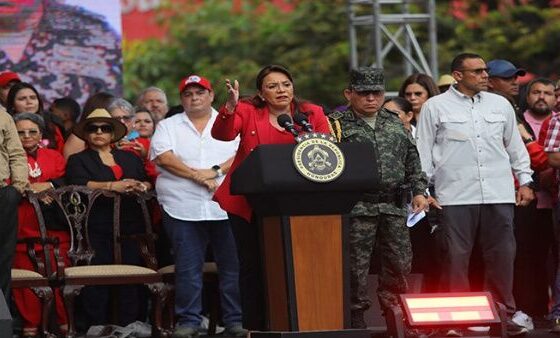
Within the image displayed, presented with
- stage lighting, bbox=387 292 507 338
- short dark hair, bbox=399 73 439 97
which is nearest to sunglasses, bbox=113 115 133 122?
short dark hair, bbox=399 73 439 97

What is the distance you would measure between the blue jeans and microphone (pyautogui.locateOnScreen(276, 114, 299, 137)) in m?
2.44

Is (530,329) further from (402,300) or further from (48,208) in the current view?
(48,208)

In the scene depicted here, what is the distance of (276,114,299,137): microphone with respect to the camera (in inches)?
410

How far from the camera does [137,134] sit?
1438 cm

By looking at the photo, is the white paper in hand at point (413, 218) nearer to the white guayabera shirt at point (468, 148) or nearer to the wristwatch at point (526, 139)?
the white guayabera shirt at point (468, 148)

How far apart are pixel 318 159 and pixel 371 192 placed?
4.08 feet

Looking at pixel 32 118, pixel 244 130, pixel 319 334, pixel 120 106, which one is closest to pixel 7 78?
pixel 120 106

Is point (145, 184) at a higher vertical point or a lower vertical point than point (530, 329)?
higher

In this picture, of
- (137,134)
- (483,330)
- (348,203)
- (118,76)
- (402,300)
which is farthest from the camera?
(118,76)

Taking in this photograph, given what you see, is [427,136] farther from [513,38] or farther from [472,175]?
[513,38]

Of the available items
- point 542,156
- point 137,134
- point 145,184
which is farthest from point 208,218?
point 542,156

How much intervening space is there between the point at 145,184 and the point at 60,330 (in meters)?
1.37

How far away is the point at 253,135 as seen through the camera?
11.0 meters

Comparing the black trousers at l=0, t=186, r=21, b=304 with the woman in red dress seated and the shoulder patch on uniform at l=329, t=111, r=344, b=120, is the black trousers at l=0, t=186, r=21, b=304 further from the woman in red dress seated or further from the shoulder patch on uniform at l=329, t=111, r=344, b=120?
the shoulder patch on uniform at l=329, t=111, r=344, b=120
